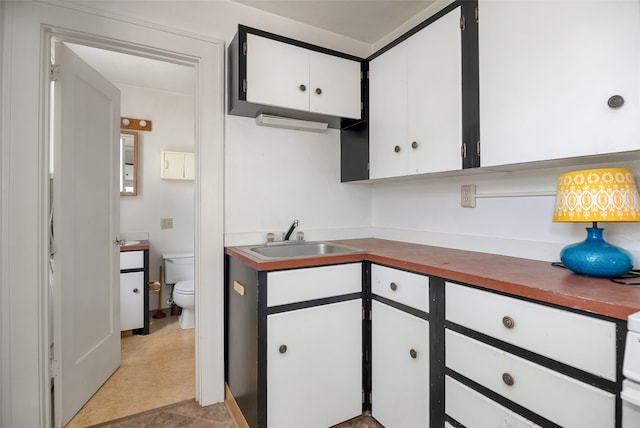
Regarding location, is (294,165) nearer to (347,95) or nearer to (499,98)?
(347,95)

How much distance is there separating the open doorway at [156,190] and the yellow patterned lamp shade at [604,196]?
2372 mm

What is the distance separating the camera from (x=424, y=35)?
1530 millimetres

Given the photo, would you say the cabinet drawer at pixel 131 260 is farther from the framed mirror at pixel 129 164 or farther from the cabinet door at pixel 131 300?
the framed mirror at pixel 129 164

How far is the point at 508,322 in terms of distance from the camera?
952 millimetres

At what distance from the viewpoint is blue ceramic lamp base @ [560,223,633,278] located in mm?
966

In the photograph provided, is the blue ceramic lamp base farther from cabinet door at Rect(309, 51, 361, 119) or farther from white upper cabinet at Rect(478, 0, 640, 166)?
cabinet door at Rect(309, 51, 361, 119)

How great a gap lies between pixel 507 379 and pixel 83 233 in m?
2.15

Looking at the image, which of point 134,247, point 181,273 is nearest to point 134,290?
point 134,247

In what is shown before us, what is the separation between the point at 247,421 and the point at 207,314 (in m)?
0.59

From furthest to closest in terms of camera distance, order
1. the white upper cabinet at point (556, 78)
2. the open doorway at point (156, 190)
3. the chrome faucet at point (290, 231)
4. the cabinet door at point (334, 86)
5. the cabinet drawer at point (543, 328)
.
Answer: the open doorway at point (156, 190)
the chrome faucet at point (290, 231)
the cabinet door at point (334, 86)
the white upper cabinet at point (556, 78)
the cabinet drawer at point (543, 328)

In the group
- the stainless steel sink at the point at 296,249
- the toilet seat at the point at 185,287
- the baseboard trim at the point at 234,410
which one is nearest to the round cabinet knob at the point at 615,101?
the stainless steel sink at the point at 296,249

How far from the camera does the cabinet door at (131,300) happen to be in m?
2.57

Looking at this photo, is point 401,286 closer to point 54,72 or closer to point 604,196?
point 604,196

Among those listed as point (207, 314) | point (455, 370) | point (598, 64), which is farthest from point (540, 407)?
point (207, 314)
